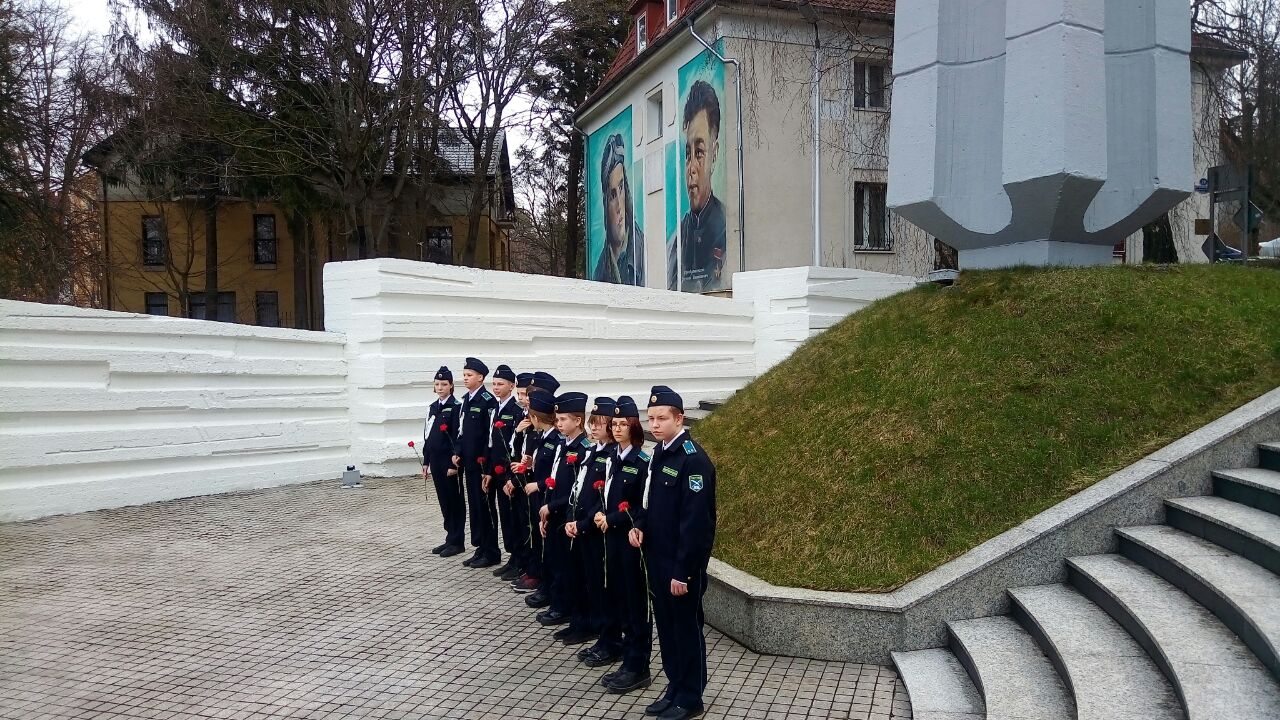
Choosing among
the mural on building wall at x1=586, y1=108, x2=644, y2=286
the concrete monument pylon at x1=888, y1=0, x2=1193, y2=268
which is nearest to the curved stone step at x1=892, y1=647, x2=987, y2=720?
the concrete monument pylon at x1=888, y1=0, x2=1193, y2=268

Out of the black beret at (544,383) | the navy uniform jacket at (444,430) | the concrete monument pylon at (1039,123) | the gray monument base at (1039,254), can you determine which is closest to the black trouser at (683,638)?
the black beret at (544,383)

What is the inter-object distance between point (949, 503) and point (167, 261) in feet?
105

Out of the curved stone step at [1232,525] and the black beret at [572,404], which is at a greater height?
the black beret at [572,404]

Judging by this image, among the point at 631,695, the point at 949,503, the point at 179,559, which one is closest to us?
the point at 631,695

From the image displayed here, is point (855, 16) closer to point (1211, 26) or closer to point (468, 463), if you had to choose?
point (1211, 26)

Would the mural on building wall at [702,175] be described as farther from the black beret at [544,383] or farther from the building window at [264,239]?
the building window at [264,239]

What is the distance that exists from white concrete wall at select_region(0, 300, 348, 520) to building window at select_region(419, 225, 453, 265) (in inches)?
995

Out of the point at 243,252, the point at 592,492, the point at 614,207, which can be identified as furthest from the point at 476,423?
the point at 243,252

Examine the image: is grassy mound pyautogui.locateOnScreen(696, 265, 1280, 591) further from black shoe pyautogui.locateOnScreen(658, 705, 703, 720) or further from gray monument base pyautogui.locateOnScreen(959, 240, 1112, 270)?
black shoe pyautogui.locateOnScreen(658, 705, 703, 720)

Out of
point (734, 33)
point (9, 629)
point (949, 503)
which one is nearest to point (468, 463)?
point (9, 629)

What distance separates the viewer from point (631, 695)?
18.5 feet

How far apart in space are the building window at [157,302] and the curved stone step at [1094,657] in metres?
38.3

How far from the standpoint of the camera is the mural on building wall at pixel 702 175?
21656 millimetres

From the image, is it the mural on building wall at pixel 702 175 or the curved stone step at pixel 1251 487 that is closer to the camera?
the curved stone step at pixel 1251 487
